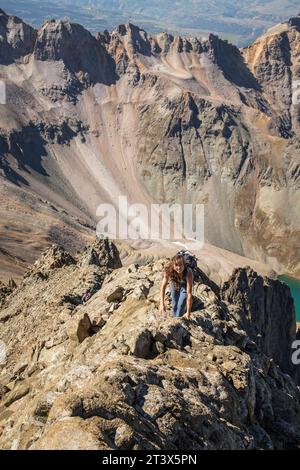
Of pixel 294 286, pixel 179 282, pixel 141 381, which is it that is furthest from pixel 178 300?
pixel 294 286

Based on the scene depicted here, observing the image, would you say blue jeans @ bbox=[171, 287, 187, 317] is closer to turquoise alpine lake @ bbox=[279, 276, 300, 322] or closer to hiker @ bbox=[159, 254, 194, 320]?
hiker @ bbox=[159, 254, 194, 320]

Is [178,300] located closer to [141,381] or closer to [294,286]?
[141,381]

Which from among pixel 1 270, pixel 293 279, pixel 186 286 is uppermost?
pixel 186 286

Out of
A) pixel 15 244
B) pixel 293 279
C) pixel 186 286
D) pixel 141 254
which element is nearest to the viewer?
pixel 186 286

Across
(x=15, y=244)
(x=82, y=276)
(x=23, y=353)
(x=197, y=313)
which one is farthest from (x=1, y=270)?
(x=197, y=313)

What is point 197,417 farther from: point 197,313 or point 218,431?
point 197,313

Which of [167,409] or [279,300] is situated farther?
[279,300]

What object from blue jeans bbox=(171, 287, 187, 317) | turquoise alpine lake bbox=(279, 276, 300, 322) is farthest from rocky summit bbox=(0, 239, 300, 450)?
turquoise alpine lake bbox=(279, 276, 300, 322)
